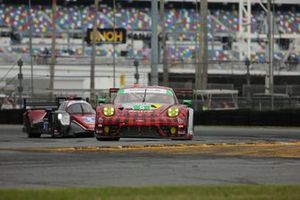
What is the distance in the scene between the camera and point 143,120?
1717cm

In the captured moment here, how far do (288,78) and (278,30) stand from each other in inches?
864


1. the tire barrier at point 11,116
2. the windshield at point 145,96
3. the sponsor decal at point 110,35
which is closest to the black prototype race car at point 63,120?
the windshield at point 145,96

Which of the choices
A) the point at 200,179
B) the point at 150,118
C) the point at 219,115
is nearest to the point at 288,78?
the point at 219,115

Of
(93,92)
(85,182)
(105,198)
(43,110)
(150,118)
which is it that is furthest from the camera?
(93,92)

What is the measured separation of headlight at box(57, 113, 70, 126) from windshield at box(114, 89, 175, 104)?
17.5 ft

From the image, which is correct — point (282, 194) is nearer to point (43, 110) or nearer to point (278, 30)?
point (43, 110)

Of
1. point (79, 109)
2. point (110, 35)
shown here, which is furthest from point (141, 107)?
point (110, 35)

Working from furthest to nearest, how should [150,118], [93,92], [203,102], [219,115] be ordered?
1. [93,92]
2. [203,102]
3. [219,115]
4. [150,118]

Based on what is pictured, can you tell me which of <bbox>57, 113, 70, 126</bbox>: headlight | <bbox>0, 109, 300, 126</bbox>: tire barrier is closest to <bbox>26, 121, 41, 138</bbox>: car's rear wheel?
<bbox>57, 113, 70, 126</bbox>: headlight

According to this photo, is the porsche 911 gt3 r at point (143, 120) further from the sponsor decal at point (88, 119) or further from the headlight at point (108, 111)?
the sponsor decal at point (88, 119)

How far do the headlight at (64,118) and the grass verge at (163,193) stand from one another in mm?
14883

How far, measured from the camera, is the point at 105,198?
841 cm

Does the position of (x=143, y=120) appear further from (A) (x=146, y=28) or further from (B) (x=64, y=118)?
(A) (x=146, y=28)

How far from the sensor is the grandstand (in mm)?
83250
